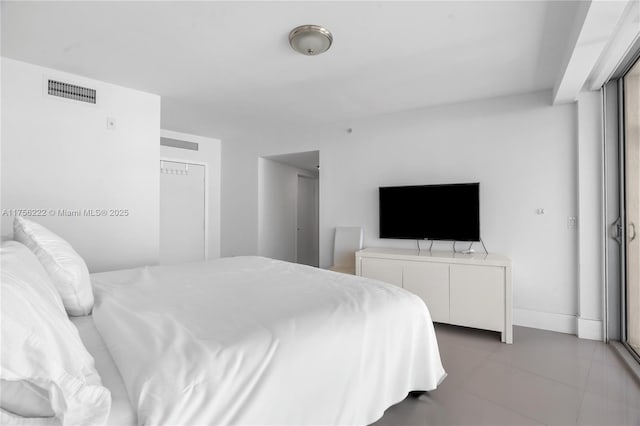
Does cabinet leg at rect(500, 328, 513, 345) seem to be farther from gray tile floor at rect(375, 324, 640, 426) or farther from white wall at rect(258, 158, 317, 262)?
white wall at rect(258, 158, 317, 262)

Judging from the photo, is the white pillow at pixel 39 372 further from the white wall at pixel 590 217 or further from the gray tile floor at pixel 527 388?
the white wall at pixel 590 217

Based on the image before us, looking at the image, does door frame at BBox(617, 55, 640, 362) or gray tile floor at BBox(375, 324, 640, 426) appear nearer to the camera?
gray tile floor at BBox(375, 324, 640, 426)

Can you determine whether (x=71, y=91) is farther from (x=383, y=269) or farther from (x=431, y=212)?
(x=431, y=212)

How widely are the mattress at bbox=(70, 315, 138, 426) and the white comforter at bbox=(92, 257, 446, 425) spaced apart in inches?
1.0

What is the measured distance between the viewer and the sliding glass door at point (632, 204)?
8.20 ft

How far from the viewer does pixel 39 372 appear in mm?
764

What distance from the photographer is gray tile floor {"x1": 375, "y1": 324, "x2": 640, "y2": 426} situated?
1.74m

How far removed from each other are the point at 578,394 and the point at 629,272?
1.38m

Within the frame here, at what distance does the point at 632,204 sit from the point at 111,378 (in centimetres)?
361

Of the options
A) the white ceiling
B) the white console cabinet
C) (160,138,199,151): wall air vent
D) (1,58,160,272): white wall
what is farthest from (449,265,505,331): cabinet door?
(160,138,199,151): wall air vent

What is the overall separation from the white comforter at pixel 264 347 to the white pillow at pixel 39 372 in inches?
4.8

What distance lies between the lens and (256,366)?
1.08 meters

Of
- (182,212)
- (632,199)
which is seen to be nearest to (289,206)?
(182,212)

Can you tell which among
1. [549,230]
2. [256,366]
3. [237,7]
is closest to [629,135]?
[549,230]
